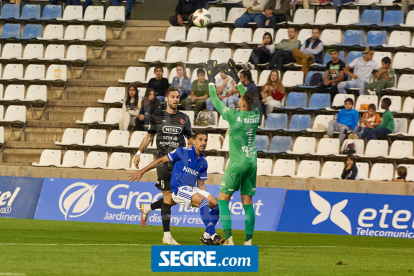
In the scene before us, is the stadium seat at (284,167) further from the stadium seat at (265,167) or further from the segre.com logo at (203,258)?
the segre.com logo at (203,258)

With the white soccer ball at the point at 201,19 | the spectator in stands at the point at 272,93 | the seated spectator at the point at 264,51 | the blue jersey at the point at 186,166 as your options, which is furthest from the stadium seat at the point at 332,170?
the blue jersey at the point at 186,166

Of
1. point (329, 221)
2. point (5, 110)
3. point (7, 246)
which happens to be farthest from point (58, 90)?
point (7, 246)

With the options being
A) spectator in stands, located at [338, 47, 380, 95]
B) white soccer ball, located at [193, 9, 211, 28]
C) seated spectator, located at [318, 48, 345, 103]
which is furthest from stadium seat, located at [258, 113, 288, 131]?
white soccer ball, located at [193, 9, 211, 28]

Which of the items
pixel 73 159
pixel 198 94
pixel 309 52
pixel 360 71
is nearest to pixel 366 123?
pixel 360 71

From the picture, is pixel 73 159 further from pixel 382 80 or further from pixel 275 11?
pixel 382 80

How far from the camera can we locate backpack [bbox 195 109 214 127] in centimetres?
1301

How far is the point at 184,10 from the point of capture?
18.7 metres

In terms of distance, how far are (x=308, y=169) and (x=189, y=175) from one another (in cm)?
623

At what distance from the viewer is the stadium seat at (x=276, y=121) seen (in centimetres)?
1549

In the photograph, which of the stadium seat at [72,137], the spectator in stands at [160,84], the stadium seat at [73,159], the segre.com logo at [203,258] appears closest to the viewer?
the segre.com logo at [203,258]

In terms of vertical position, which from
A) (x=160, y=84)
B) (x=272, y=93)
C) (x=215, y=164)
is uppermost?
(x=160, y=84)

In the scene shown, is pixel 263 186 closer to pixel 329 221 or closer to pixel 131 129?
pixel 329 221

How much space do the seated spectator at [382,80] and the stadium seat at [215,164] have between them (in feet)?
15.6

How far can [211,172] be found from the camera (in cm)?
1319
